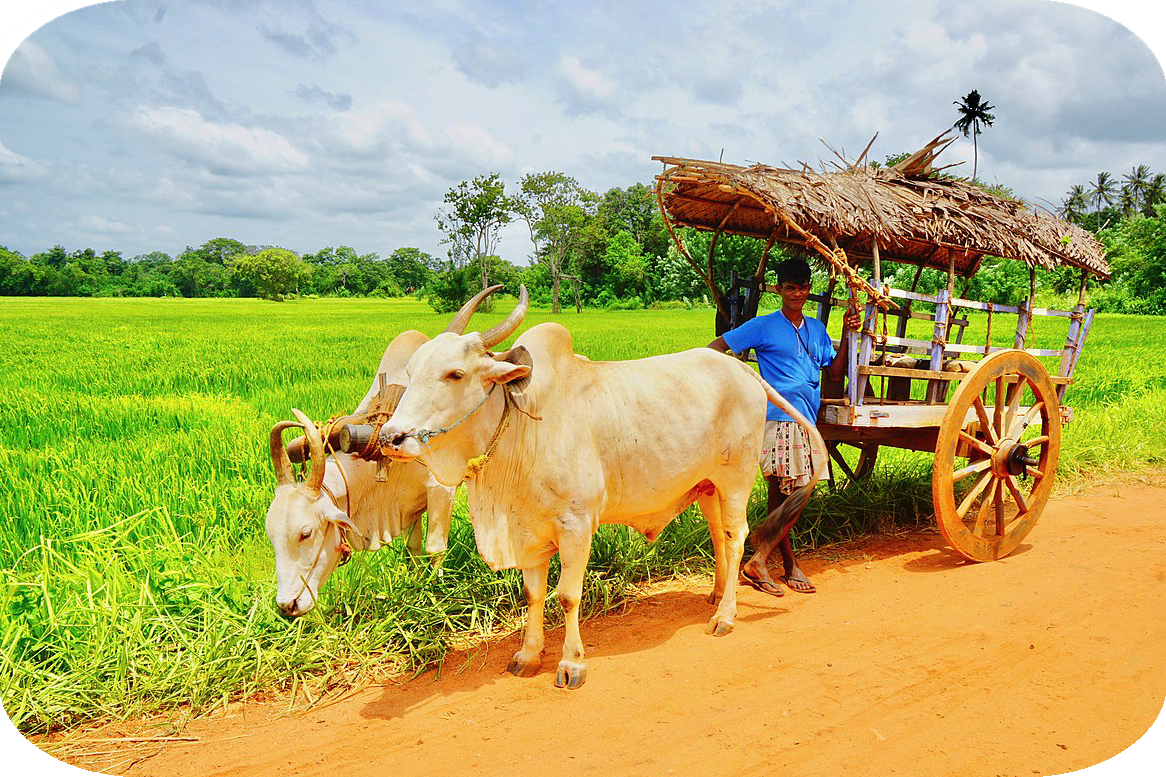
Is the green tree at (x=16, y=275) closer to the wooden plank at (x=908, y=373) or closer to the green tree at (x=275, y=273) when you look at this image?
the green tree at (x=275, y=273)

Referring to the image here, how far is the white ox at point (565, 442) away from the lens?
2721mm

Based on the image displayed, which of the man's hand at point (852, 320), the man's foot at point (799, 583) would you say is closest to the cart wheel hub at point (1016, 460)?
the man's hand at point (852, 320)

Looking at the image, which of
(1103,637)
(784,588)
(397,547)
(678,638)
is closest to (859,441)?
(784,588)

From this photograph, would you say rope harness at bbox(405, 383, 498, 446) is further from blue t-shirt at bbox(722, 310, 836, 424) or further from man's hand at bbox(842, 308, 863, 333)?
man's hand at bbox(842, 308, 863, 333)

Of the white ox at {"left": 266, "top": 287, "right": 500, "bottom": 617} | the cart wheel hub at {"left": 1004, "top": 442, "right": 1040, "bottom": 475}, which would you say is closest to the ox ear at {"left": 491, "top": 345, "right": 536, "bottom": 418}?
the white ox at {"left": 266, "top": 287, "right": 500, "bottom": 617}

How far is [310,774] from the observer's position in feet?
8.05

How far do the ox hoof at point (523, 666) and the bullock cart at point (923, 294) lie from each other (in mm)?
2296

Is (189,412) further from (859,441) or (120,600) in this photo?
(859,441)

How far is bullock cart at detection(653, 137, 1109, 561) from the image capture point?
13.1ft

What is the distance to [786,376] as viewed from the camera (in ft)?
13.3

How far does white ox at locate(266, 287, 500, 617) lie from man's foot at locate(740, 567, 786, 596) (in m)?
1.81

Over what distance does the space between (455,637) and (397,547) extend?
2.26 ft

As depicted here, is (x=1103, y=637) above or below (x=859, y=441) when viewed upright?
below

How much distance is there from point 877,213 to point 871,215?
0.20ft
